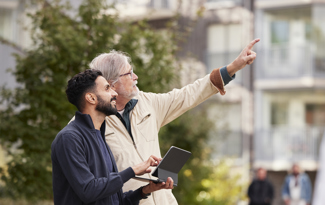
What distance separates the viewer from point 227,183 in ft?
59.7

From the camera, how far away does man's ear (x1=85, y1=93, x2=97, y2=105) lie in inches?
138

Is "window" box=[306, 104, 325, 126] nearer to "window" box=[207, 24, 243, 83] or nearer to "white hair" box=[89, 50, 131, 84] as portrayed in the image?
"window" box=[207, 24, 243, 83]

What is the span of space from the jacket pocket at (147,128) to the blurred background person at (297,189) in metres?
11.5

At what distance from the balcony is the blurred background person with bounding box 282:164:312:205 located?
6.67m

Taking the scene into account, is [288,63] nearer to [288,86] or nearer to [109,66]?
[288,86]

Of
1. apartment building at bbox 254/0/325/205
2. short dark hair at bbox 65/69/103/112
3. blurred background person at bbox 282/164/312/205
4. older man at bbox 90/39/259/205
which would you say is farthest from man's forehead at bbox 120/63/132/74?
apartment building at bbox 254/0/325/205

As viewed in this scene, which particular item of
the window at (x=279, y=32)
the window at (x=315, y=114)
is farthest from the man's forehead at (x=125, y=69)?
the window at (x=279, y=32)

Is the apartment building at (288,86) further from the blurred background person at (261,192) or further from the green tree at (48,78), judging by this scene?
the green tree at (48,78)

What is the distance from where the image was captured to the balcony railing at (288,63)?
73.3 ft

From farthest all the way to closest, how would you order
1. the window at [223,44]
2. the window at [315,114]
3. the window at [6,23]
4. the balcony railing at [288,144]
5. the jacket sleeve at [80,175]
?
the window at [223,44]
the window at [315,114]
the balcony railing at [288,144]
the window at [6,23]
the jacket sleeve at [80,175]

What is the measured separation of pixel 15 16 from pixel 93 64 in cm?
897

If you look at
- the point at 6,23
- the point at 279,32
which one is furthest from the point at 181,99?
the point at 279,32

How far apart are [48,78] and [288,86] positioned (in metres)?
15.7

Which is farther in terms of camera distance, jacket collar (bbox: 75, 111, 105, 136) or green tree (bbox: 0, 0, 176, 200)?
green tree (bbox: 0, 0, 176, 200)
